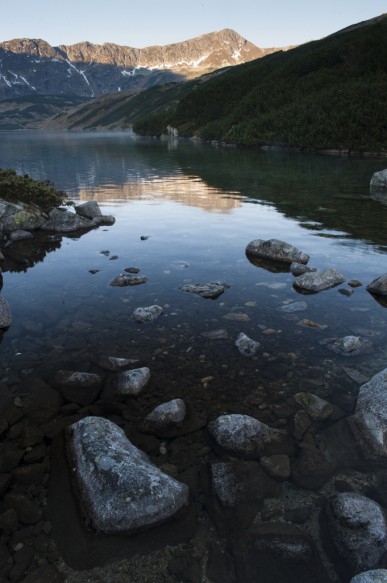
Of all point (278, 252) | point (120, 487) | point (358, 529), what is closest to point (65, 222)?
point (278, 252)

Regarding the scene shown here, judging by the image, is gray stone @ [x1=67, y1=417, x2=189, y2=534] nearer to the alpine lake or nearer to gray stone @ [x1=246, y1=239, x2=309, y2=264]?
the alpine lake

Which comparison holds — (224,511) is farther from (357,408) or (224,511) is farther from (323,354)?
(323,354)

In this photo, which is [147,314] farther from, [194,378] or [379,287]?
[379,287]

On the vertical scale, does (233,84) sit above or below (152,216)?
above

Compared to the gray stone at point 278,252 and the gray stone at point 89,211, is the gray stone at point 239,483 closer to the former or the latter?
the gray stone at point 278,252

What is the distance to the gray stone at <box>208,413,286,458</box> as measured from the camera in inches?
277

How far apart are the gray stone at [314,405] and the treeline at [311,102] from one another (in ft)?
249

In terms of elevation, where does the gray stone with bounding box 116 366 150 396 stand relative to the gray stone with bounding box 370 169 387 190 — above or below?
below

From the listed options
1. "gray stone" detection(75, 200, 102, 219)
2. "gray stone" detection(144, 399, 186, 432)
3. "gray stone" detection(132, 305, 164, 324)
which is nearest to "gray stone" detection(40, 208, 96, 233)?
"gray stone" detection(75, 200, 102, 219)

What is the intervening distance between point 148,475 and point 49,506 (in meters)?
1.61

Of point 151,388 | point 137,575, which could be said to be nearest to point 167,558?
point 137,575

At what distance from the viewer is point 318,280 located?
14438mm

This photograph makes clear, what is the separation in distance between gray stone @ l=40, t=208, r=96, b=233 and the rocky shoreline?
17649 millimetres

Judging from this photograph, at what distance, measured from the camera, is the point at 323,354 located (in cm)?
1006
